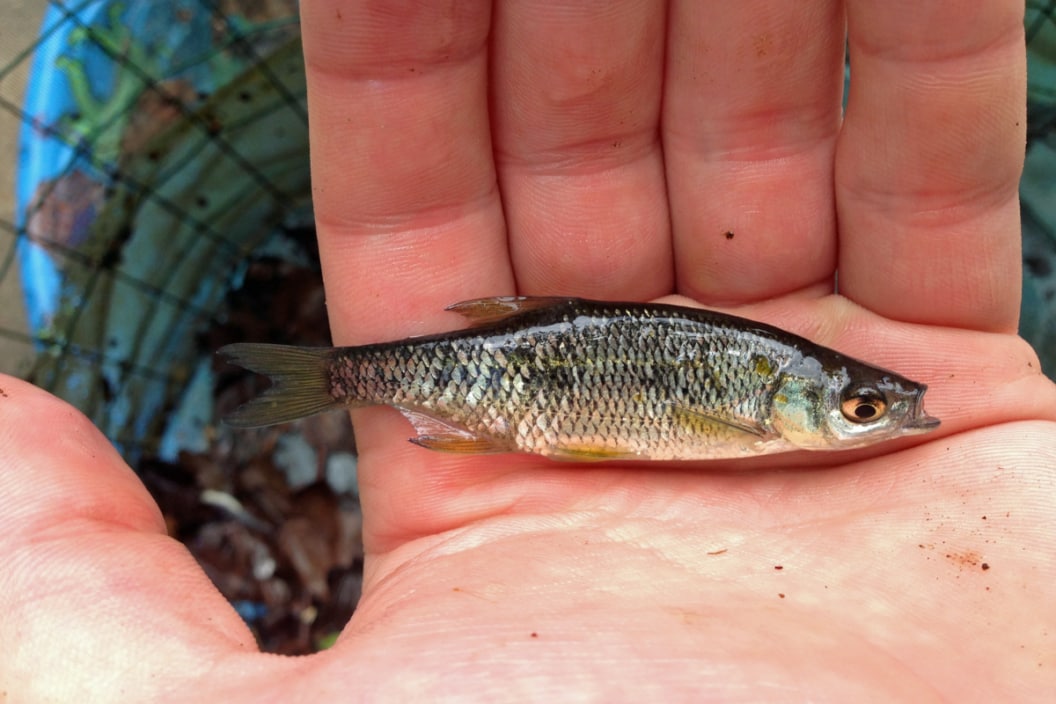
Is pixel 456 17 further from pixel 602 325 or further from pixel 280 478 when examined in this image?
pixel 280 478

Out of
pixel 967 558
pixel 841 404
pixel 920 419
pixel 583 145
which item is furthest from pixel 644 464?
pixel 583 145

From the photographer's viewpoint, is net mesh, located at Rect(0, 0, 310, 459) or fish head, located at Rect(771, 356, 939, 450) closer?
fish head, located at Rect(771, 356, 939, 450)

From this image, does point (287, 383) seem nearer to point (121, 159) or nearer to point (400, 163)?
point (400, 163)

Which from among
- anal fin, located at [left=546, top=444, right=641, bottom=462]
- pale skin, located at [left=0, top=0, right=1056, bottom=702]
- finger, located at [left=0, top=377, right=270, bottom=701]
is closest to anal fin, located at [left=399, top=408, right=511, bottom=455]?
pale skin, located at [left=0, top=0, right=1056, bottom=702]

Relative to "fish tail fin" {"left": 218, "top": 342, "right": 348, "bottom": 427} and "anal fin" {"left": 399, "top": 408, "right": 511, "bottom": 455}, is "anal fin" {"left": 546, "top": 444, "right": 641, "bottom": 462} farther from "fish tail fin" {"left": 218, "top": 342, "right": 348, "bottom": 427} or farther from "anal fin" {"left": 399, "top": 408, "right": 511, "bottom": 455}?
"fish tail fin" {"left": 218, "top": 342, "right": 348, "bottom": 427}

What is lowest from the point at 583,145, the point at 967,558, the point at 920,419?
Answer: the point at 967,558

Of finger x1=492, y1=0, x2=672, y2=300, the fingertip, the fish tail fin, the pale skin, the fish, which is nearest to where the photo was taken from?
the pale skin

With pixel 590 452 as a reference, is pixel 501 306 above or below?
above
